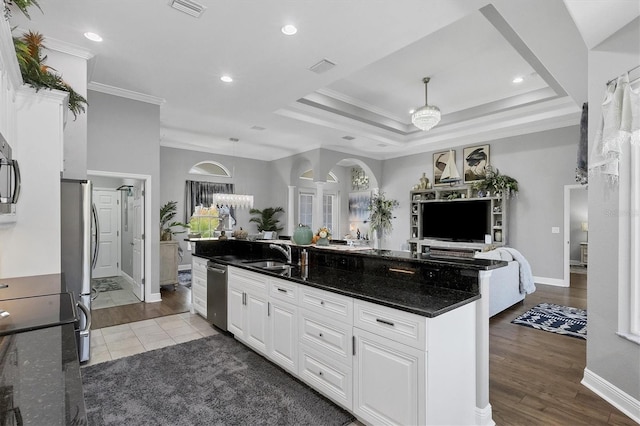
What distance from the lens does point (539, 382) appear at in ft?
8.62

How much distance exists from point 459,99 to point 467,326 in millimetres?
5060

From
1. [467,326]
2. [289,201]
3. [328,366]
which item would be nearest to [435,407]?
[467,326]

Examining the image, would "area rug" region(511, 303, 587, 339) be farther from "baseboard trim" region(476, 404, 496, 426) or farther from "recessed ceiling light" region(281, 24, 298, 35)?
"recessed ceiling light" region(281, 24, 298, 35)

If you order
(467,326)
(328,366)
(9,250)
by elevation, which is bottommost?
(328,366)

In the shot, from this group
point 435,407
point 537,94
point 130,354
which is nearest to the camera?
point 435,407

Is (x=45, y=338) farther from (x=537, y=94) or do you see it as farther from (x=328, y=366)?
(x=537, y=94)

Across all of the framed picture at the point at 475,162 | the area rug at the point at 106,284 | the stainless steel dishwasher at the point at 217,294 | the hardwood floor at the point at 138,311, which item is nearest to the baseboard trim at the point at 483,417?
the stainless steel dishwasher at the point at 217,294

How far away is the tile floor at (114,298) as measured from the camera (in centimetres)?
→ 490

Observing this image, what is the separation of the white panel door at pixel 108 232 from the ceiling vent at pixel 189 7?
18.3ft

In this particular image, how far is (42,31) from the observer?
3.18m

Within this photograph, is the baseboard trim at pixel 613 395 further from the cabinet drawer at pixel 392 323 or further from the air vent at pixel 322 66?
the air vent at pixel 322 66

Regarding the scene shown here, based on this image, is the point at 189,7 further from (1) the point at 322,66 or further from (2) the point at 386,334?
(2) the point at 386,334

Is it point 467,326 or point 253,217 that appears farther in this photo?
point 253,217

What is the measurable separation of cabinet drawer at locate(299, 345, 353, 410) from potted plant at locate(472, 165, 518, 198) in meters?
5.81
